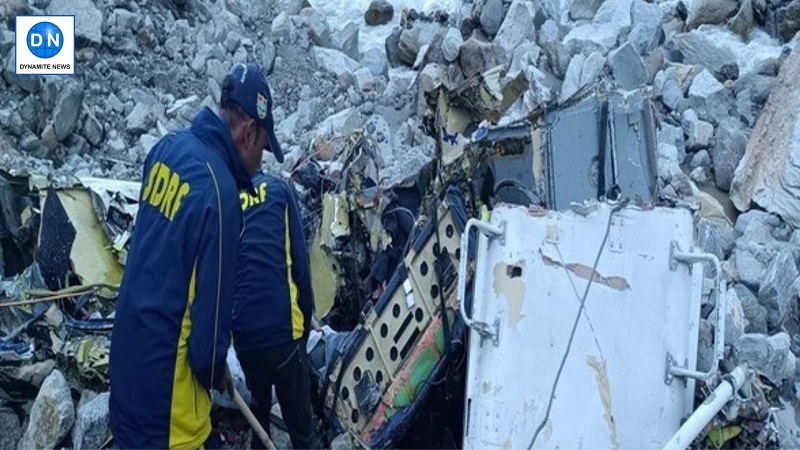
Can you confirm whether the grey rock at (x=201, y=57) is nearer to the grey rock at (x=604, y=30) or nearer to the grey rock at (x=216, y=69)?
the grey rock at (x=216, y=69)

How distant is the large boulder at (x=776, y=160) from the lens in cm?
493

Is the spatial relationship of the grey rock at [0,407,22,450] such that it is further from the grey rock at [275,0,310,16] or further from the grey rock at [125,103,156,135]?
the grey rock at [275,0,310,16]

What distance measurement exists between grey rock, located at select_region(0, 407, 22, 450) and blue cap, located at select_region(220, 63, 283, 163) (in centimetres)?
211

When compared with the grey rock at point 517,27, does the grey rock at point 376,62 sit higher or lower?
lower

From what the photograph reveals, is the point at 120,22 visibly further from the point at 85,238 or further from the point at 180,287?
the point at 180,287

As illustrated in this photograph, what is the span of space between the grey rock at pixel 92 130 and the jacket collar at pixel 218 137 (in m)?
5.80

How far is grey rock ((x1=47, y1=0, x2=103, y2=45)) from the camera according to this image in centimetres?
840

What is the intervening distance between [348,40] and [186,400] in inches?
307

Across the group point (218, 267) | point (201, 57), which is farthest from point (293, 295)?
point (201, 57)

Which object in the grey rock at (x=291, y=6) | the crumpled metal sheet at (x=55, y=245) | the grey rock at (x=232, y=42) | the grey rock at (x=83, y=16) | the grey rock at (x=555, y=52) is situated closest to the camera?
the crumpled metal sheet at (x=55, y=245)

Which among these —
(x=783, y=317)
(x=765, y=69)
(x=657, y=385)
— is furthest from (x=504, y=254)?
(x=765, y=69)

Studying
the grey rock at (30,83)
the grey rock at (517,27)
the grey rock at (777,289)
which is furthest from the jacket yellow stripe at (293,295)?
the grey rock at (30,83)

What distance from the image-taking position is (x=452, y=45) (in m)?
7.53

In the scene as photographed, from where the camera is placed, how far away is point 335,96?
8.50m
